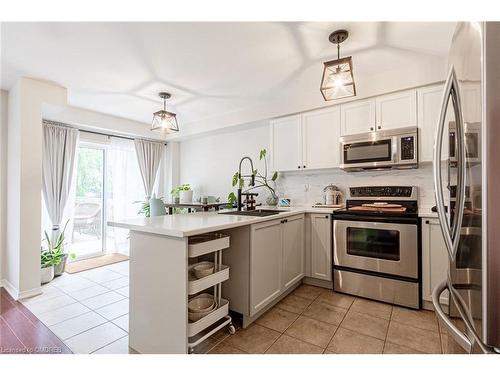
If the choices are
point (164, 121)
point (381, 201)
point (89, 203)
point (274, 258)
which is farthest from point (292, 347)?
point (89, 203)

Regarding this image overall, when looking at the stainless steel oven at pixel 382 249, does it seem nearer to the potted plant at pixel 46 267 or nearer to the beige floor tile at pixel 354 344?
the beige floor tile at pixel 354 344

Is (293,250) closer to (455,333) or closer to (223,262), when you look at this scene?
(223,262)

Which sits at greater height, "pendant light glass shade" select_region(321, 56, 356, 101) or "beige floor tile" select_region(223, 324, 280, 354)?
"pendant light glass shade" select_region(321, 56, 356, 101)

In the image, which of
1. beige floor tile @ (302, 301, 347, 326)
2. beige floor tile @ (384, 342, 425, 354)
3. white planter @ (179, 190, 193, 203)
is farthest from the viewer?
white planter @ (179, 190, 193, 203)

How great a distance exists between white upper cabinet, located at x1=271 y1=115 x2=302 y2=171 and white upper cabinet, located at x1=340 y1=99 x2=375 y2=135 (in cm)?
58

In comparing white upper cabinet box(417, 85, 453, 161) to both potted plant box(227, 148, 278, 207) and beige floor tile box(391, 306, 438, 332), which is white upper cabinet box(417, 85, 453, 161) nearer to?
beige floor tile box(391, 306, 438, 332)

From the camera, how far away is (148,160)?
490 cm

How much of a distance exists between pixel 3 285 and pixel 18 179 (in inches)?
54.0

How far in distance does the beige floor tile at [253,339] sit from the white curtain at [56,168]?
3.25 meters

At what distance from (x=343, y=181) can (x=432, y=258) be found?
Answer: 130 cm

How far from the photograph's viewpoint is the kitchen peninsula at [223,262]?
1496 mm

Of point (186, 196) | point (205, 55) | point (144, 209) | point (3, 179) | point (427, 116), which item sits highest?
point (205, 55)

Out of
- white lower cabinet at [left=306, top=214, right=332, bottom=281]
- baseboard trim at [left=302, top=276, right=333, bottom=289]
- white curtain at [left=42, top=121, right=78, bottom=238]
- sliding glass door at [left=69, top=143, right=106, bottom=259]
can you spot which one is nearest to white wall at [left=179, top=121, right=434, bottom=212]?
white lower cabinet at [left=306, top=214, right=332, bottom=281]

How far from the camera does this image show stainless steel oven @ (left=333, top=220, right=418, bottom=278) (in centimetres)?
230
